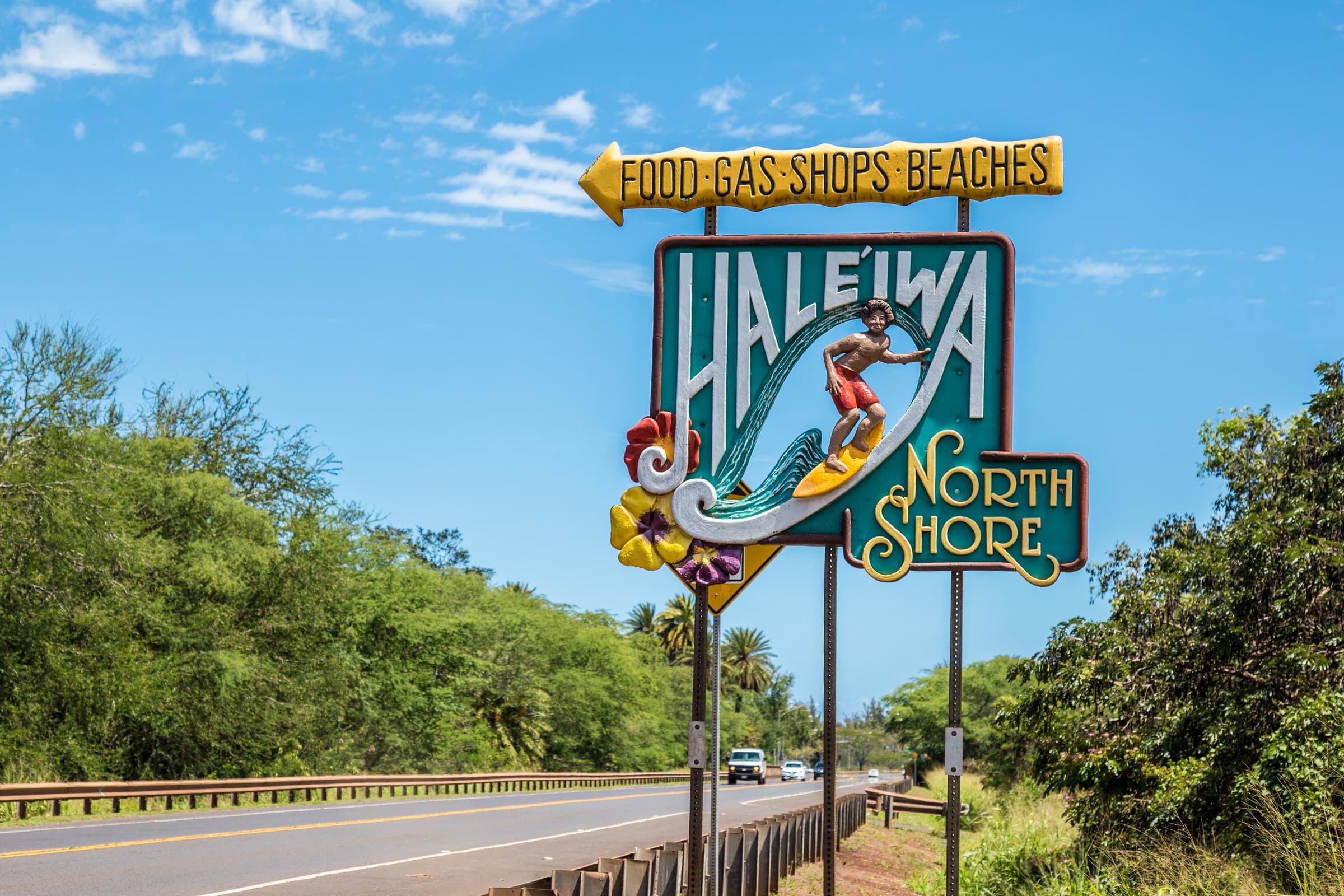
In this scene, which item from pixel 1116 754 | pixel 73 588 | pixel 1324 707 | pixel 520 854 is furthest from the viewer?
pixel 73 588

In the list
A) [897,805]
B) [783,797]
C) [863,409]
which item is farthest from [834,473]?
[783,797]

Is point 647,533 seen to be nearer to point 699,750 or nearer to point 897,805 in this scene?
point 699,750

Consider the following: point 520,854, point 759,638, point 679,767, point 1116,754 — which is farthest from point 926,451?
point 759,638

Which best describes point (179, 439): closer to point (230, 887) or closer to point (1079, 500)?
point (230, 887)

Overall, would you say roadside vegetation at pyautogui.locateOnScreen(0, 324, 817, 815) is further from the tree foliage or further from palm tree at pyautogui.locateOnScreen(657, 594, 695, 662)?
palm tree at pyautogui.locateOnScreen(657, 594, 695, 662)

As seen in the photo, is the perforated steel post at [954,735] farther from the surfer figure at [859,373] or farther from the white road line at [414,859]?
the white road line at [414,859]

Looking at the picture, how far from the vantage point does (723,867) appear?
42.3 ft

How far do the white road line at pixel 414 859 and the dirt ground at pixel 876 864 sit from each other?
14.4 ft

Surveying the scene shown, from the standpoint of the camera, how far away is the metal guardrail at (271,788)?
21516 millimetres

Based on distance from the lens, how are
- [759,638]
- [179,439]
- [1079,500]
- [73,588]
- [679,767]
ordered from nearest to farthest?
[1079,500] < [73,588] < [179,439] < [679,767] < [759,638]

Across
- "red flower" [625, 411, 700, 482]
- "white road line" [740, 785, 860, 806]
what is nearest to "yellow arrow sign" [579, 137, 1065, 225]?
"red flower" [625, 411, 700, 482]

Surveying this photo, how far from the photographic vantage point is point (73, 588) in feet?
90.5

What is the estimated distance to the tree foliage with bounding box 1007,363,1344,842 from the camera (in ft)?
47.3

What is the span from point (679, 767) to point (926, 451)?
8206 centimetres
